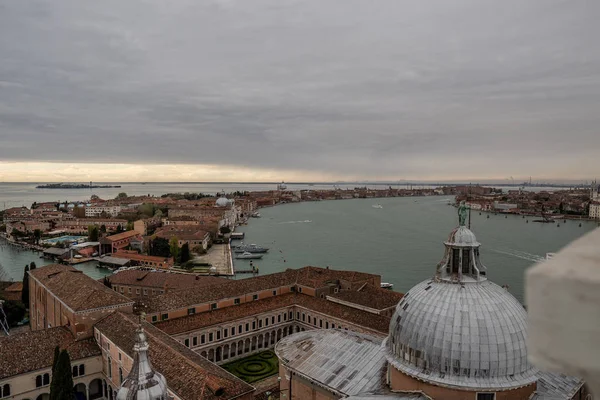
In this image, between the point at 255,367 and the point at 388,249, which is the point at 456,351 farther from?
the point at 388,249

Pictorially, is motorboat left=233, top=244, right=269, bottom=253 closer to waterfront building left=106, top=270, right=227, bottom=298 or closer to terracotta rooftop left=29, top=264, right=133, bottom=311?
waterfront building left=106, top=270, right=227, bottom=298

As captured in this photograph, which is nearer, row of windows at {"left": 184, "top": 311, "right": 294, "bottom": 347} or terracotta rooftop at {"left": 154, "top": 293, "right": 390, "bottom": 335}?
terracotta rooftop at {"left": 154, "top": 293, "right": 390, "bottom": 335}

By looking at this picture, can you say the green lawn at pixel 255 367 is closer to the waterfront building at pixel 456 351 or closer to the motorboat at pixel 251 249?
the waterfront building at pixel 456 351

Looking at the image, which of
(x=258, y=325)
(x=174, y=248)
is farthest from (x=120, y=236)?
(x=258, y=325)

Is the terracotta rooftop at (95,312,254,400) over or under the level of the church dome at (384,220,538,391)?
under

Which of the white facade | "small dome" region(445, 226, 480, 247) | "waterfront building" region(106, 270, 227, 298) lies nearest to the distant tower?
"small dome" region(445, 226, 480, 247)

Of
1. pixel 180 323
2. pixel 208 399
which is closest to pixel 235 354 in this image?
pixel 180 323

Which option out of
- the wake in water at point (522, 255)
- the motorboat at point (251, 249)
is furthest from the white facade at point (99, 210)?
the wake in water at point (522, 255)
